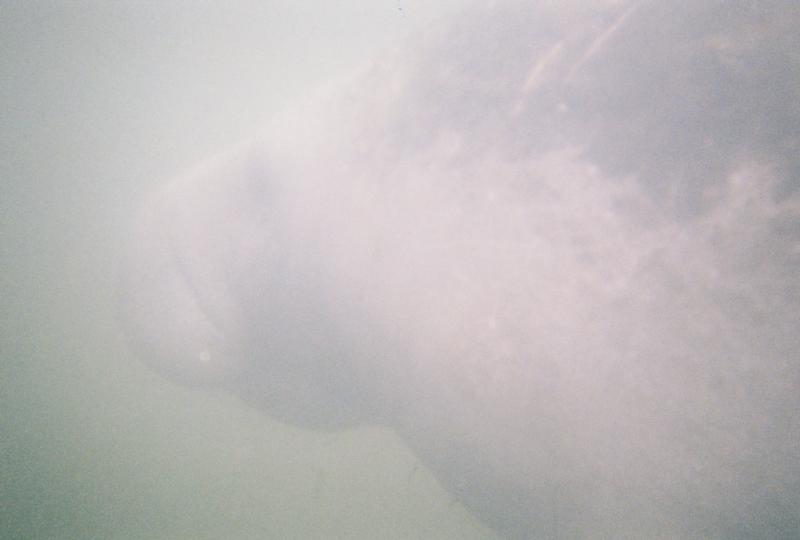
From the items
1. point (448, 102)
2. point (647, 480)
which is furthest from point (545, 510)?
point (448, 102)

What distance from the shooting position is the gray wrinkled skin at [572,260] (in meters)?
1.44

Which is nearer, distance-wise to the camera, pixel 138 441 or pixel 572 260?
pixel 572 260

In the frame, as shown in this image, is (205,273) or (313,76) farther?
(313,76)

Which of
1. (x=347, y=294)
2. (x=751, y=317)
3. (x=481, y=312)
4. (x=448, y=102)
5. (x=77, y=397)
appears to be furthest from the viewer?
(x=77, y=397)

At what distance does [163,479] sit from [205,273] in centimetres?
434

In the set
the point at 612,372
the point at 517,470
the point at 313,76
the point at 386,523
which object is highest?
the point at 313,76

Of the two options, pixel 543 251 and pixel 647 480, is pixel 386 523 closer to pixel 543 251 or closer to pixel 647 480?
pixel 647 480

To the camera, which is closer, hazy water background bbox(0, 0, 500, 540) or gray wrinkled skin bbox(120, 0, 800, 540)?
gray wrinkled skin bbox(120, 0, 800, 540)

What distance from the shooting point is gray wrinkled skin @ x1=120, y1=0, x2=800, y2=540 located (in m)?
1.44

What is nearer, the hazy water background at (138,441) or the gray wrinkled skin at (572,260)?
the gray wrinkled skin at (572,260)

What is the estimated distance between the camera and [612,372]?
169 centimetres

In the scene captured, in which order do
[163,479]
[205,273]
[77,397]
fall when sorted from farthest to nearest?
[77,397] < [163,479] < [205,273]

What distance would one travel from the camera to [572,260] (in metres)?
1.81

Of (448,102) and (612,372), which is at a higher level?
(448,102)
